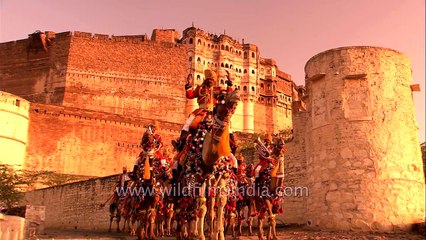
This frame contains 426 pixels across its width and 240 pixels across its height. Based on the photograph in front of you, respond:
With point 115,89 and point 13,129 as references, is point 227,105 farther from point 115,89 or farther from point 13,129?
point 115,89

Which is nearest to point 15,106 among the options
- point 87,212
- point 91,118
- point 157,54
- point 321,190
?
point 91,118

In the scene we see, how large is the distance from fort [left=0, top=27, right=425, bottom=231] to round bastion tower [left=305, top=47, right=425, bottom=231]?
0.02 meters

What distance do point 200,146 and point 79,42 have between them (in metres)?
41.6

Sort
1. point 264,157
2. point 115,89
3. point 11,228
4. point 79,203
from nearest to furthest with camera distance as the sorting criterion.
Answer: point 11,228, point 264,157, point 79,203, point 115,89

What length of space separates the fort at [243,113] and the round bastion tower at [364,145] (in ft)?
0.08

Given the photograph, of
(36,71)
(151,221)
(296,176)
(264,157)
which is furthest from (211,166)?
(36,71)

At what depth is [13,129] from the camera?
31.5 meters

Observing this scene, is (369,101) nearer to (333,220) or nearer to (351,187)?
(351,187)

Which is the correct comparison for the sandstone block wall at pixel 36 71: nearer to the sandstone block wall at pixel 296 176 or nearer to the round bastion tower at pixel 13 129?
the round bastion tower at pixel 13 129

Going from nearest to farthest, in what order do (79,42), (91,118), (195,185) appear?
(195,185) → (91,118) → (79,42)

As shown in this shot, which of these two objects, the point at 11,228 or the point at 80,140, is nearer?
the point at 11,228

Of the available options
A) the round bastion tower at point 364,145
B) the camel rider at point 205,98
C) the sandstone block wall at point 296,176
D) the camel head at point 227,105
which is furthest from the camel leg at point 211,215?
the sandstone block wall at point 296,176

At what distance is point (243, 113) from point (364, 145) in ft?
141

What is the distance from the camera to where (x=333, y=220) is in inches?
430
